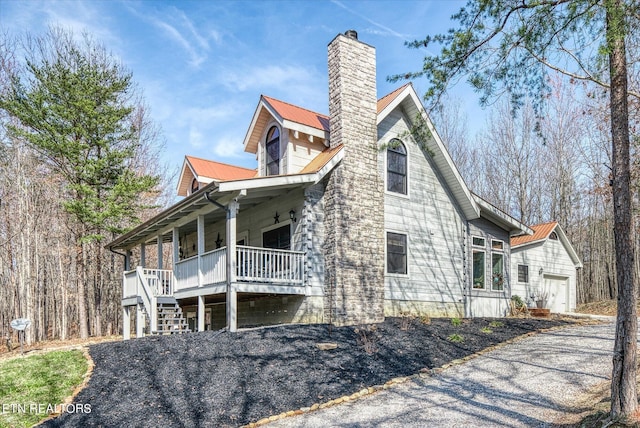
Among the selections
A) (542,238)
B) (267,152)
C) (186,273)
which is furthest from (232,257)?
(542,238)

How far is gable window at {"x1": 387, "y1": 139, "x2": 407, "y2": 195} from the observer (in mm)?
14031

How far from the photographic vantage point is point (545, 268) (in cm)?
2086

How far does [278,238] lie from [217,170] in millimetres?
4059

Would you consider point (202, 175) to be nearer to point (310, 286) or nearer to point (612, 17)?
point (310, 286)

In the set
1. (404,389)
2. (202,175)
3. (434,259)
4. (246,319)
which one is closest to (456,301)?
(434,259)

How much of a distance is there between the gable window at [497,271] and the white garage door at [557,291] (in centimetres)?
530

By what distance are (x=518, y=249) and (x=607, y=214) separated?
1051 centimetres

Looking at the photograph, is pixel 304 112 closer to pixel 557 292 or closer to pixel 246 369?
pixel 246 369

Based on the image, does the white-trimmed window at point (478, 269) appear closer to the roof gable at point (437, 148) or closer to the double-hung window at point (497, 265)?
the double-hung window at point (497, 265)

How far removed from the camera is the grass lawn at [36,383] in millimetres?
7191

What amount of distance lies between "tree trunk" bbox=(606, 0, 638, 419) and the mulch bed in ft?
13.0

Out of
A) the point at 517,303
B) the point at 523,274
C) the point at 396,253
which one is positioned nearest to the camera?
the point at 396,253

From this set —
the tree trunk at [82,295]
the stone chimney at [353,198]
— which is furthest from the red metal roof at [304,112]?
the tree trunk at [82,295]

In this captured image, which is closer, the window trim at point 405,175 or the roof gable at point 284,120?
the roof gable at point 284,120
